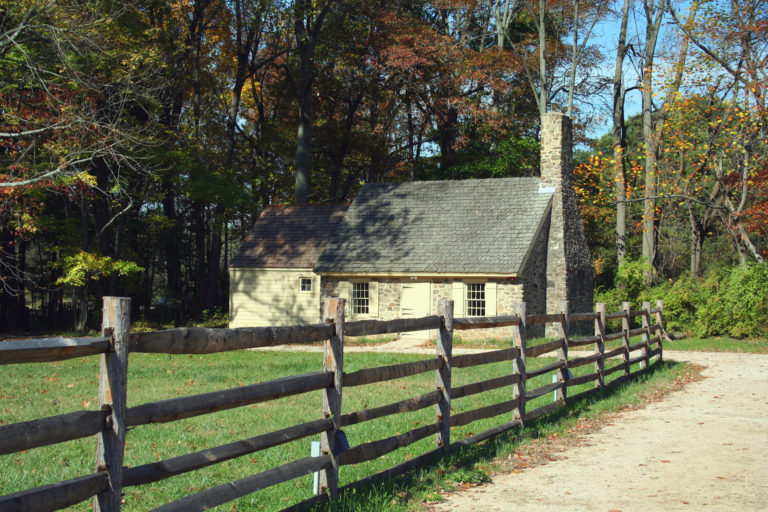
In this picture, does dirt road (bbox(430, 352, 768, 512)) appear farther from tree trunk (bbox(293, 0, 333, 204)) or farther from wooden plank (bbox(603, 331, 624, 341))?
tree trunk (bbox(293, 0, 333, 204))

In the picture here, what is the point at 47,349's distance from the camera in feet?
12.0

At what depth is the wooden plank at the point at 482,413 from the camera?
8023mm

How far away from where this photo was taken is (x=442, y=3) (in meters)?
36.7

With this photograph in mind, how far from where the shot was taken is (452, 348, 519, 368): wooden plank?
317 inches

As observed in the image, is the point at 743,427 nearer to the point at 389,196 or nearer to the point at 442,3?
the point at 389,196

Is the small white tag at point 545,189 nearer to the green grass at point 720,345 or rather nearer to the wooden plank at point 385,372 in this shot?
the green grass at point 720,345

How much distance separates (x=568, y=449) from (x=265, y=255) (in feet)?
76.8

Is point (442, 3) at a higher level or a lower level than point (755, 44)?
higher

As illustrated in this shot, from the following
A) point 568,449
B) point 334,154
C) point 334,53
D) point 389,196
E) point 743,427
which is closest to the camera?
point 568,449

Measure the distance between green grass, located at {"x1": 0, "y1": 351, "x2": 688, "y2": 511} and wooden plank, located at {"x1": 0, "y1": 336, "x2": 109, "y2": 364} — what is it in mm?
2802

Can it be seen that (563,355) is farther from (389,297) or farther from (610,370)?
(389,297)

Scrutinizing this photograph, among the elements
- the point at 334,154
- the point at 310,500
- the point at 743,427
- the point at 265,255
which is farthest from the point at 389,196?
the point at 310,500

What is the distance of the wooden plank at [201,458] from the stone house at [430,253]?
1985 centimetres

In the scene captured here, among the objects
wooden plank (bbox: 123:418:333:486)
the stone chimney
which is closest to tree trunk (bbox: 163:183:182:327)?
the stone chimney
